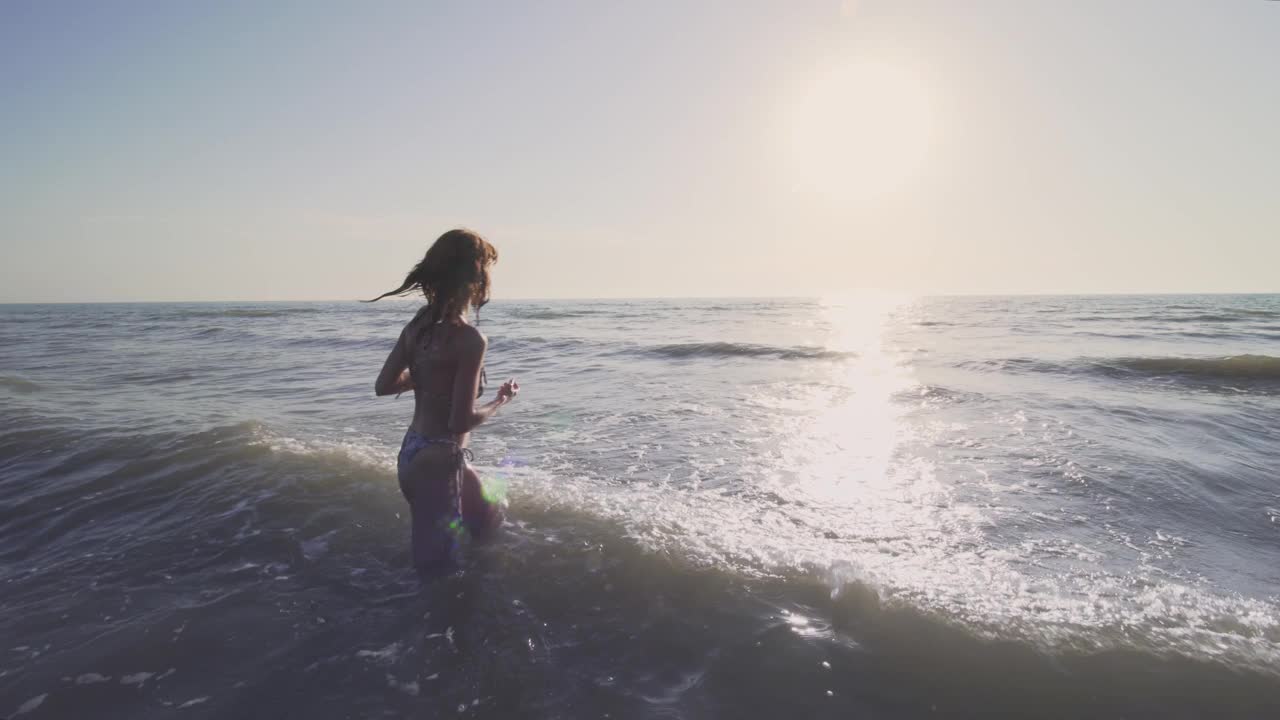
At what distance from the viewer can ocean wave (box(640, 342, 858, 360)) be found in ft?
62.4

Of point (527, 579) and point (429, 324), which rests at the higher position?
point (429, 324)

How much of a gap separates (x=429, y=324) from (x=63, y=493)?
537 centimetres

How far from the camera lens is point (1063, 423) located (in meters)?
8.59

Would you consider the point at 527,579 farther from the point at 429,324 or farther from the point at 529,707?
the point at 429,324

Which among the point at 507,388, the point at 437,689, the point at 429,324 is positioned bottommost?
the point at 437,689

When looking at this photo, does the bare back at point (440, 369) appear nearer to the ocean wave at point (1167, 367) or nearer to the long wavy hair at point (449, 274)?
the long wavy hair at point (449, 274)

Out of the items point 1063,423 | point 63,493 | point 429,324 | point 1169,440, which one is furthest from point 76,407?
point 1169,440

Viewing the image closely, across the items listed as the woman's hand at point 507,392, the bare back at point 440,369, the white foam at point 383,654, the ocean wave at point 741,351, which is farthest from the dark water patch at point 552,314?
the white foam at point 383,654

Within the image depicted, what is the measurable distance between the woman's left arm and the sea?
1428 mm

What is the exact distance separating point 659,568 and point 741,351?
16.7 metres

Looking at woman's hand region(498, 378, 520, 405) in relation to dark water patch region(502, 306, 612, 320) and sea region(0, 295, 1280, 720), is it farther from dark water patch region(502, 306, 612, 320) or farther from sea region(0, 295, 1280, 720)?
dark water patch region(502, 306, 612, 320)

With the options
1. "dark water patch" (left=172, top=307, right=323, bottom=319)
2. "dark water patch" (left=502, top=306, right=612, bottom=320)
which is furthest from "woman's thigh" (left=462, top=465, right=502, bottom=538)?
"dark water patch" (left=172, top=307, right=323, bottom=319)

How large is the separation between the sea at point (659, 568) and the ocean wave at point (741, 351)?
9.49 metres

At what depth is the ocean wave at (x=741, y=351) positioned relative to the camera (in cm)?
1902
